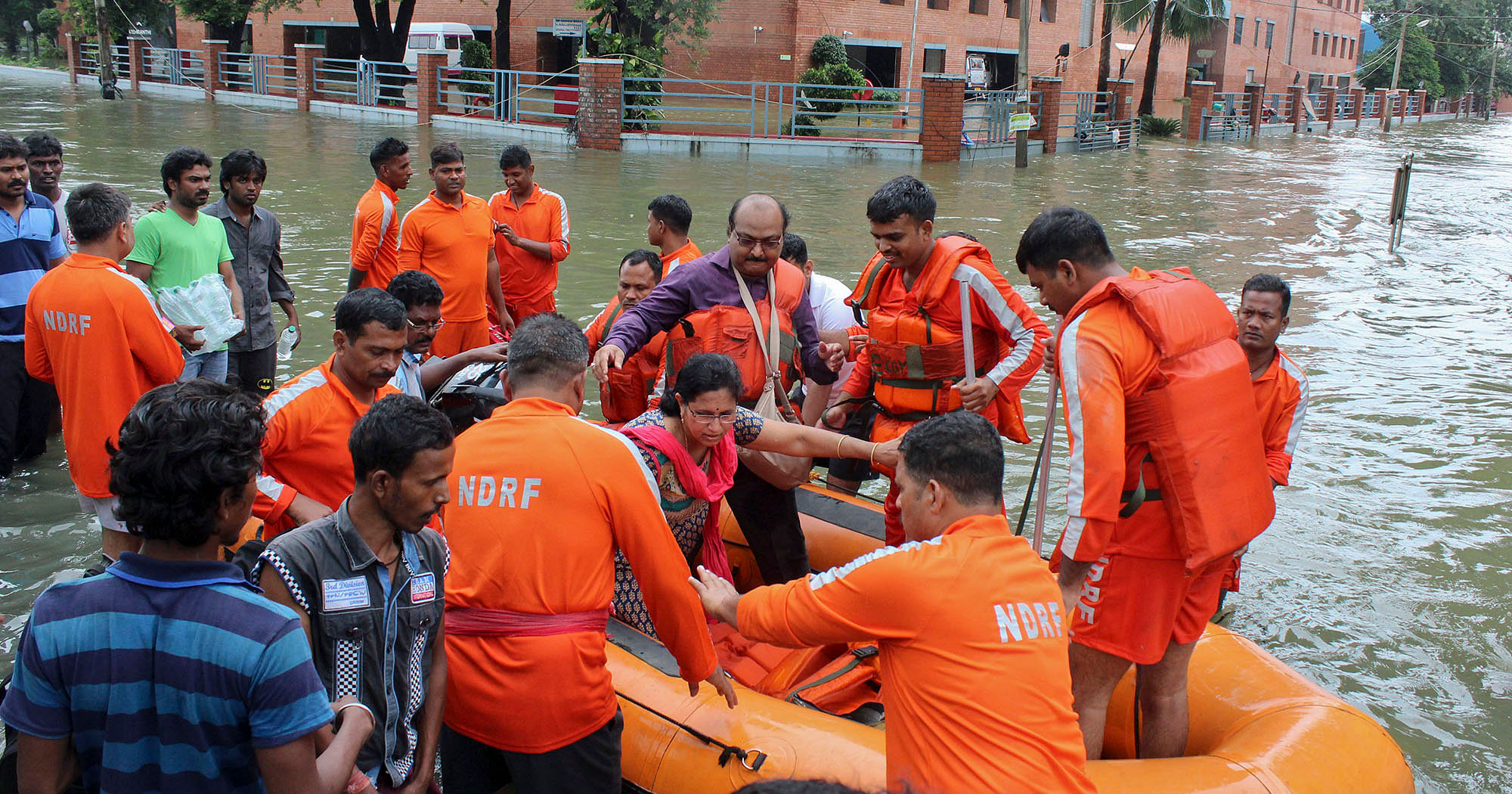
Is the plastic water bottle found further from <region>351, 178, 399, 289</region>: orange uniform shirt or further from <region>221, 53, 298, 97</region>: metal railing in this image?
<region>221, 53, 298, 97</region>: metal railing

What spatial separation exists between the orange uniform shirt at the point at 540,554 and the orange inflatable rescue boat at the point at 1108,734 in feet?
1.99

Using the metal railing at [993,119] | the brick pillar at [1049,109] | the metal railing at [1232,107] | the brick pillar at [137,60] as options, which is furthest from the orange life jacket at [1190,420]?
the brick pillar at [137,60]

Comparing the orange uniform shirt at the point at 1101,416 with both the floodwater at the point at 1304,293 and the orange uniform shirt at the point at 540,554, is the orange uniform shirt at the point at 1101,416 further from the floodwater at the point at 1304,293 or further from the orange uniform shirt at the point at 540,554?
the floodwater at the point at 1304,293

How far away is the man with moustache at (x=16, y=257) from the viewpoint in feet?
18.7

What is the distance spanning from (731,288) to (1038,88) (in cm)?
2591

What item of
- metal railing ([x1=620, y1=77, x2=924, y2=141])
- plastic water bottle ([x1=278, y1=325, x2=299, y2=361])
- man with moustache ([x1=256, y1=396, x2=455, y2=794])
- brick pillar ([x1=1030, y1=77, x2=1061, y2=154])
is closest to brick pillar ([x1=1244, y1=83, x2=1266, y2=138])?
brick pillar ([x1=1030, y1=77, x2=1061, y2=154])

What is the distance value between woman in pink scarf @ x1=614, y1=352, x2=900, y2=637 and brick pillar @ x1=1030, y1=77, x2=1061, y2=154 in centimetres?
2612

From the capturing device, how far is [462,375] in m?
5.16

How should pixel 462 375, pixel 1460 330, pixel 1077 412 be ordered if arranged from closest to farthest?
pixel 1077 412, pixel 462 375, pixel 1460 330

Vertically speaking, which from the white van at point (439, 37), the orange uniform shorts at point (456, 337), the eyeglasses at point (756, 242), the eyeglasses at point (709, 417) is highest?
the white van at point (439, 37)

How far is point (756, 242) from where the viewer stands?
15.2 feet

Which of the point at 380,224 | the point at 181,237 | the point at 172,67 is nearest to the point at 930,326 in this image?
the point at 380,224

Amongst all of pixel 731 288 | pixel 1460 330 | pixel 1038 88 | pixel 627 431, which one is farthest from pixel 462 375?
pixel 1038 88

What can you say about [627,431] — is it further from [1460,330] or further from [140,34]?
[140,34]
